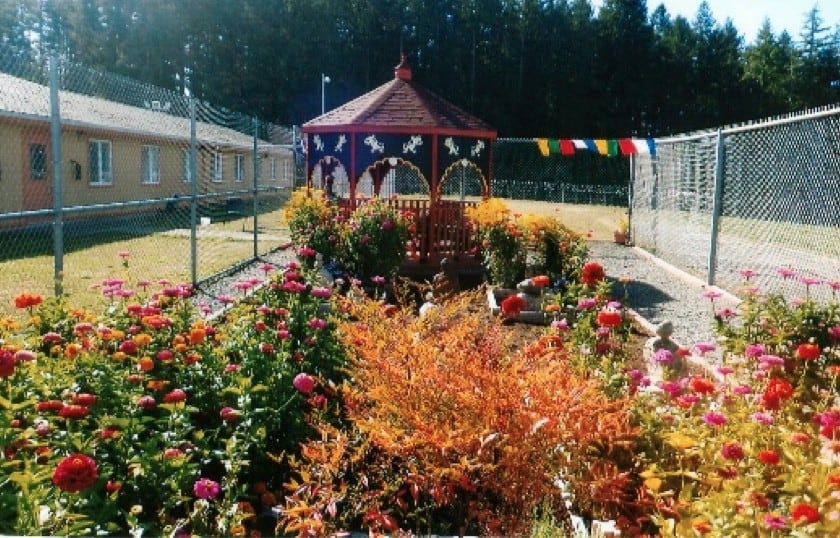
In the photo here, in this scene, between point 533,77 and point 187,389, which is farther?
point 533,77

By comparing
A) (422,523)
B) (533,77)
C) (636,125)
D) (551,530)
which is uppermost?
(533,77)

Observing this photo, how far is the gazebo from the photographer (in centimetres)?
1325

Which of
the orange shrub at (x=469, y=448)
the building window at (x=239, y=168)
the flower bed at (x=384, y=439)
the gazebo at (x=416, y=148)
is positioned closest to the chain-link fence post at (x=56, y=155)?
the flower bed at (x=384, y=439)

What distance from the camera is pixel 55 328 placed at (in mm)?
4230

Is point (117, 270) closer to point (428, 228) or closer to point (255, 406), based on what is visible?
point (428, 228)

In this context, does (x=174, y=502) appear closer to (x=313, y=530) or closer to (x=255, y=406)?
(x=313, y=530)

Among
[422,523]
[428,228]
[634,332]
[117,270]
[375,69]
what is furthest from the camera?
[375,69]

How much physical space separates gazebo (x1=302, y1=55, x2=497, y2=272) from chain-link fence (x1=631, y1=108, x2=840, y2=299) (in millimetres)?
4161

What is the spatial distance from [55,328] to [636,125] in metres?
57.7

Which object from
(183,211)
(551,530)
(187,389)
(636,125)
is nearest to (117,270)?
(187,389)

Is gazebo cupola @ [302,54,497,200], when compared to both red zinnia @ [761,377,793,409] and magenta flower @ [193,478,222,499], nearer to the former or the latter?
red zinnia @ [761,377,793,409]

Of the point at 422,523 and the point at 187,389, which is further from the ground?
the point at 187,389

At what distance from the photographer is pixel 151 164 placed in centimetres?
2412

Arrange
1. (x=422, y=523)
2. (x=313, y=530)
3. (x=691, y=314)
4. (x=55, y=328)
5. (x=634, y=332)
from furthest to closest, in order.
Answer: (x=691, y=314), (x=634, y=332), (x=55, y=328), (x=422, y=523), (x=313, y=530)
